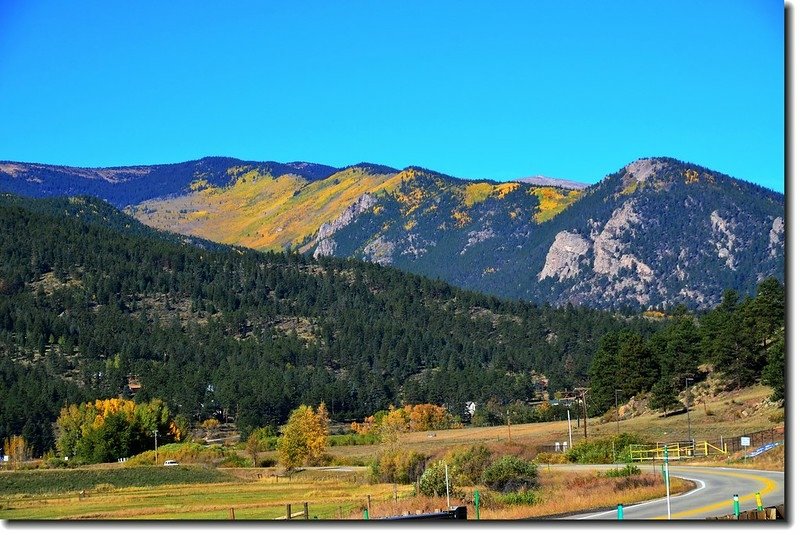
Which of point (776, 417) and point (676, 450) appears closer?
point (676, 450)

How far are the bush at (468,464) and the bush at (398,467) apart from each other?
279cm

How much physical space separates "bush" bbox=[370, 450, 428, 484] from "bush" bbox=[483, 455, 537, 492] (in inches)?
479

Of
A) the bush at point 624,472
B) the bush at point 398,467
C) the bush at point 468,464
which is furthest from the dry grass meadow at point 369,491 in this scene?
the bush at point 468,464

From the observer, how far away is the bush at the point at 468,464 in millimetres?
50500

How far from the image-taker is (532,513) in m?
33.3

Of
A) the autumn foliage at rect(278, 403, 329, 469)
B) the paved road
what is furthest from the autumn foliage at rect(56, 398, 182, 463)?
the paved road

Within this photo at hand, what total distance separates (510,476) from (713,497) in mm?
12257

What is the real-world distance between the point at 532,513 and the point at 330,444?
258 feet

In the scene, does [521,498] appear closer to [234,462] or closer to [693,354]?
[234,462]

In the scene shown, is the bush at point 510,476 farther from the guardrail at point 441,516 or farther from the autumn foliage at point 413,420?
the autumn foliage at point 413,420

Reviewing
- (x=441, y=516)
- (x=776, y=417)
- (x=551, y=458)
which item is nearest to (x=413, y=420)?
(x=776, y=417)

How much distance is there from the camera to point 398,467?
62094mm

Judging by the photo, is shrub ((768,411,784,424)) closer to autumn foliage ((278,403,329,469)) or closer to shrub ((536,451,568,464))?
shrub ((536,451,568,464))

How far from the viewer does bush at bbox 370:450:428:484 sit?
6066cm
